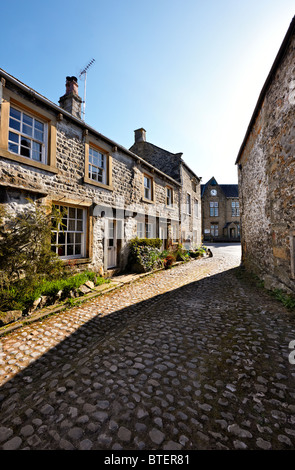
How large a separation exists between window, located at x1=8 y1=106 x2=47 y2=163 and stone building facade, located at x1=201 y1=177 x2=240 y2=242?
3445cm

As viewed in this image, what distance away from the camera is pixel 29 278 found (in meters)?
4.94

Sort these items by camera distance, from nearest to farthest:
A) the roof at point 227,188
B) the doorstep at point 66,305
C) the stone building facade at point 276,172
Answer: the doorstep at point 66,305 < the stone building facade at point 276,172 < the roof at point 227,188

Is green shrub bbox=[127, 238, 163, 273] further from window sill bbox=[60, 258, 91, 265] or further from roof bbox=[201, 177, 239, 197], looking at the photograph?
roof bbox=[201, 177, 239, 197]

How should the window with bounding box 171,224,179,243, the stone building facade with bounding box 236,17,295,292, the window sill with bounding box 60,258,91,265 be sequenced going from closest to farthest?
the stone building facade with bounding box 236,17,295,292 → the window sill with bounding box 60,258,91,265 → the window with bounding box 171,224,179,243

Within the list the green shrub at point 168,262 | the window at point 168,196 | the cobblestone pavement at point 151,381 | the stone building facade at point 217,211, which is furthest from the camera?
the stone building facade at point 217,211

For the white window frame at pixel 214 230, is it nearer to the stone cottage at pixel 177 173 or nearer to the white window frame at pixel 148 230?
the stone cottage at pixel 177 173

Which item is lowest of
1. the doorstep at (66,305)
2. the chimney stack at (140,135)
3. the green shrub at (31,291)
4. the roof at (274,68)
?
the doorstep at (66,305)

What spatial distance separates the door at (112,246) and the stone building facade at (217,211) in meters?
30.8

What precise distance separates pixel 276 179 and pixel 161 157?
39.0ft

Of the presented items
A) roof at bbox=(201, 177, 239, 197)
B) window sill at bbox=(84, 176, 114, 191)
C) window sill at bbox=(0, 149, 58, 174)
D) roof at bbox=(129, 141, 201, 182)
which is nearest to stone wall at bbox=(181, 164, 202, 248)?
roof at bbox=(129, 141, 201, 182)

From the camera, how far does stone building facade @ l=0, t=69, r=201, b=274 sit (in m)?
5.41

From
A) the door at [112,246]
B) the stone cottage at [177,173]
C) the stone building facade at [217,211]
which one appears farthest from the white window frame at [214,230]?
the door at [112,246]

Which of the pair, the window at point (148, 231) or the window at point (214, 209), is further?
the window at point (214, 209)

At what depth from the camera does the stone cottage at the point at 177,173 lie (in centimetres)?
1561
